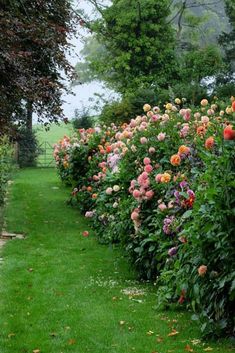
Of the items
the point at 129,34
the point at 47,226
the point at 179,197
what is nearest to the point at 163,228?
the point at 179,197

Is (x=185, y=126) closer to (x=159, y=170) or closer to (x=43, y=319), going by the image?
(x=159, y=170)

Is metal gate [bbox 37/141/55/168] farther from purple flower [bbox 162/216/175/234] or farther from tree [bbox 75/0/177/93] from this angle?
purple flower [bbox 162/216/175/234]

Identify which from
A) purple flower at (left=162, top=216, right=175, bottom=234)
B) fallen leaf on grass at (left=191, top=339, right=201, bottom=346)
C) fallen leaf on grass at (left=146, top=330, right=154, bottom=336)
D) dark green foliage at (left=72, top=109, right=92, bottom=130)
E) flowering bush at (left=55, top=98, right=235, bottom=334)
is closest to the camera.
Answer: flowering bush at (left=55, top=98, right=235, bottom=334)

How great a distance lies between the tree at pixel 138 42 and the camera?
2761cm

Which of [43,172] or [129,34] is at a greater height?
[129,34]

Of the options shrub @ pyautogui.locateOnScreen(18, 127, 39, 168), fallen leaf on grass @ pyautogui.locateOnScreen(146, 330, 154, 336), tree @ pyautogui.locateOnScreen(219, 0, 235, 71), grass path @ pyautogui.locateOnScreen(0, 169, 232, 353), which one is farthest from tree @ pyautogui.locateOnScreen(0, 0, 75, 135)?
tree @ pyautogui.locateOnScreen(219, 0, 235, 71)

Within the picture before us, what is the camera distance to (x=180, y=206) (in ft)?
17.9

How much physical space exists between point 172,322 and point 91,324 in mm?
690

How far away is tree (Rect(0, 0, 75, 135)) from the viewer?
8.00m

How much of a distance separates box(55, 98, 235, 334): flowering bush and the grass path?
0.84ft

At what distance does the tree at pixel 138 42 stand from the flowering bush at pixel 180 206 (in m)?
19.0

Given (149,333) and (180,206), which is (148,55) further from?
(149,333)

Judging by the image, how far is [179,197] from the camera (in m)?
5.45

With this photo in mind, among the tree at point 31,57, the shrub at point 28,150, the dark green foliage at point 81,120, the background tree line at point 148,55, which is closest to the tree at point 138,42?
the background tree line at point 148,55
